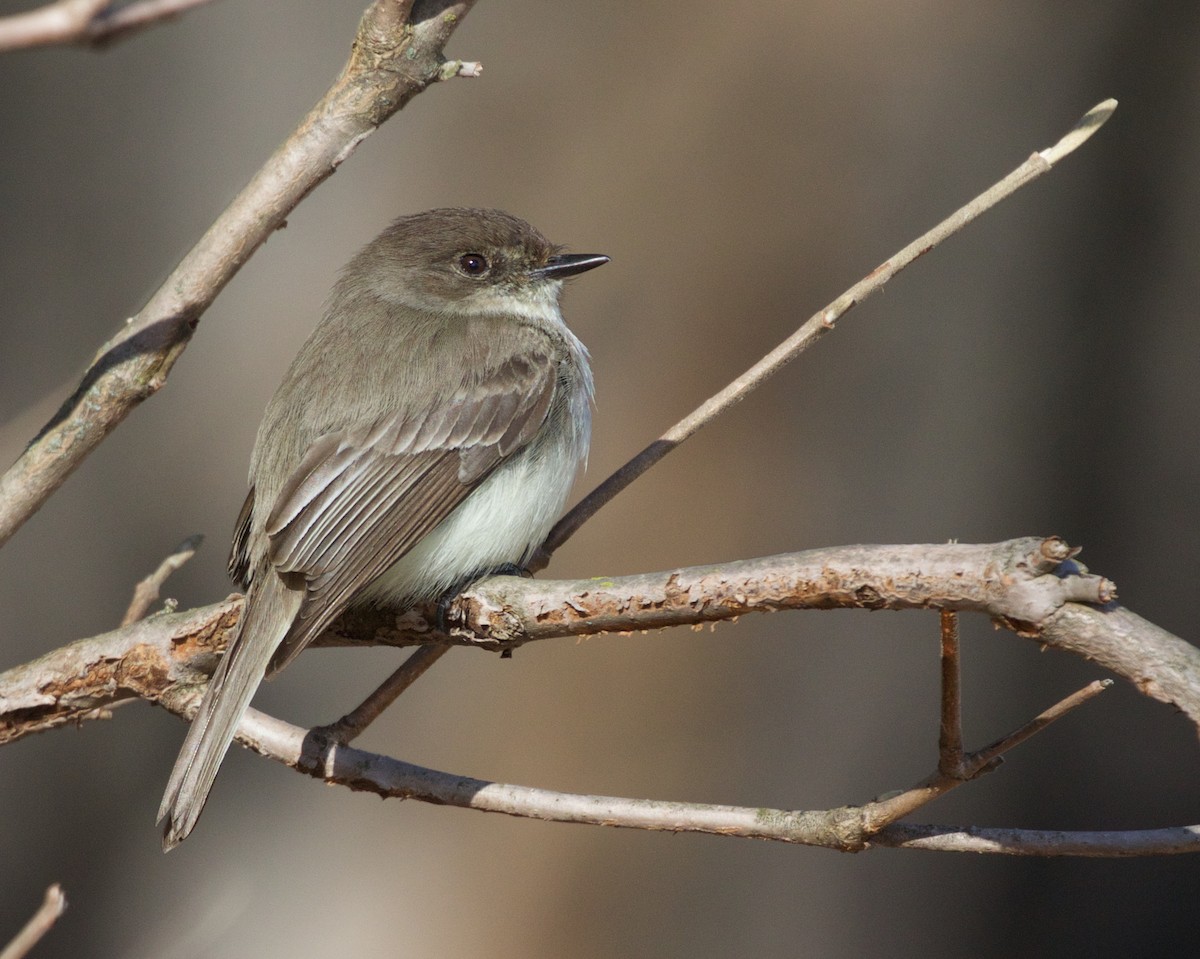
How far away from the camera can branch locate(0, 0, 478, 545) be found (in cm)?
245

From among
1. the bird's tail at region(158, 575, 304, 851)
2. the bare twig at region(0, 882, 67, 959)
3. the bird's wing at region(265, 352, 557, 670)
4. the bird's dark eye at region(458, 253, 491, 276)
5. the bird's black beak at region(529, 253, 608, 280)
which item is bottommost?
the bare twig at region(0, 882, 67, 959)

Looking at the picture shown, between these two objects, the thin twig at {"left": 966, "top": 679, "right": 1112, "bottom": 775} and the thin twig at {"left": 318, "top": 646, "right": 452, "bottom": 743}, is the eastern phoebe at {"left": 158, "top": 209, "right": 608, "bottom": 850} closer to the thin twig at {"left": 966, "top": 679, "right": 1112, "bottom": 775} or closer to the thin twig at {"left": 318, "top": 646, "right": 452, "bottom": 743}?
the thin twig at {"left": 318, "top": 646, "right": 452, "bottom": 743}

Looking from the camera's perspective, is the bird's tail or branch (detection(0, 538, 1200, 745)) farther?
the bird's tail

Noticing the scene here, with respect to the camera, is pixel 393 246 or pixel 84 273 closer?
pixel 393 246

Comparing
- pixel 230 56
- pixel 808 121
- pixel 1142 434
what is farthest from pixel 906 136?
pixel 230 56

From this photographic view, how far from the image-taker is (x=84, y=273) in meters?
5.66

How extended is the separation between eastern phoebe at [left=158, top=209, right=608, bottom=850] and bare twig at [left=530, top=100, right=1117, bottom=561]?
35 centimetres

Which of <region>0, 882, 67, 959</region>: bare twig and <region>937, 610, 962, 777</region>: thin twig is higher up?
<region>937, 610, 962, 777</region>: thin twig

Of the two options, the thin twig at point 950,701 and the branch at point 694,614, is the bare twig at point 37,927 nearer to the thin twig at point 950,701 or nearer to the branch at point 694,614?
the branch at point 694,614

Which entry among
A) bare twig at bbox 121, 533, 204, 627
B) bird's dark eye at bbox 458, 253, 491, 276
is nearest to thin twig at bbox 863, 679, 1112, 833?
bare twig at bbox 121, 533, 204, 627

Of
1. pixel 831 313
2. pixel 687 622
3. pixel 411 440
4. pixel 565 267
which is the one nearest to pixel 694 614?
pixel 687 622

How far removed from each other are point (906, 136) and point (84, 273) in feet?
12.3

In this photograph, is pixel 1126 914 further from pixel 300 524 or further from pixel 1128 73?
pixel 300 524

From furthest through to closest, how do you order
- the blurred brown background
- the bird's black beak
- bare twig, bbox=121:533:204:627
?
the blurred brown background, the bird's black beak, bare twig, bbox=121:533:204:627
